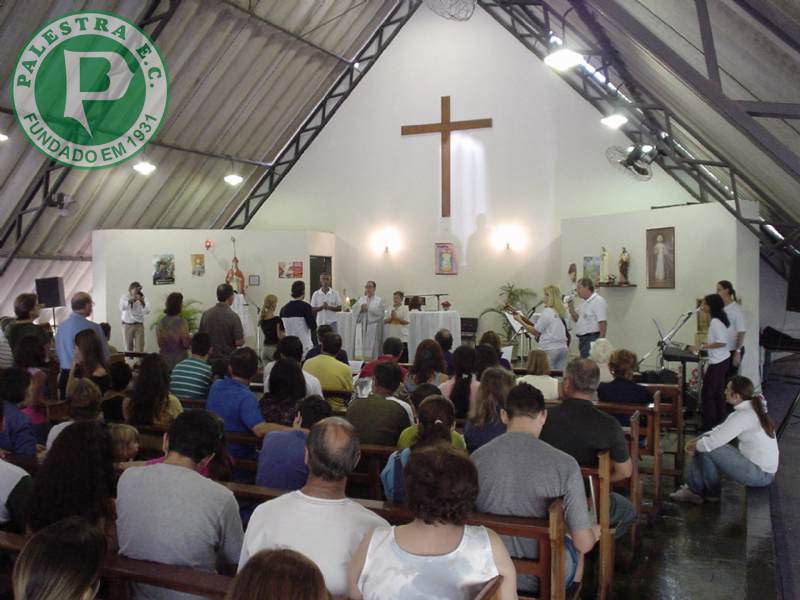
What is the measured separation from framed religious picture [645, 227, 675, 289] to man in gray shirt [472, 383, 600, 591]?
735 cm

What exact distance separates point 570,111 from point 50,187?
8.18 meters

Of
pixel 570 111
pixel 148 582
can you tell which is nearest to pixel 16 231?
pixel 570 111

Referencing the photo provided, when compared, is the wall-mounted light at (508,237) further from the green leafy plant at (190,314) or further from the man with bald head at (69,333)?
the man with bald head at (69,333)

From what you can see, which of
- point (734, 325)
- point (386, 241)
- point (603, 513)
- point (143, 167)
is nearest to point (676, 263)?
point (734, 325)

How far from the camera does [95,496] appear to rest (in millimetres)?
2273

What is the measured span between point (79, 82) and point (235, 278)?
3.87 meters

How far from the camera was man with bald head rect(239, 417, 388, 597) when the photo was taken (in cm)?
196

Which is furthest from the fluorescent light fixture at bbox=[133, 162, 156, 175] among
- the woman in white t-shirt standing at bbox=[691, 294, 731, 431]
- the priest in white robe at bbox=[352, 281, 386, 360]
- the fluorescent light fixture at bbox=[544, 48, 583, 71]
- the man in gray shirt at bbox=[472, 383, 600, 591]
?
the man in gray shirt at bbox=[472, 383, 600, 591]

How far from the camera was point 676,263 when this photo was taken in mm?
9000

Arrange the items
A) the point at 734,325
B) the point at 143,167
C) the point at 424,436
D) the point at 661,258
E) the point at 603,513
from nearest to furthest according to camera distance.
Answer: the point at 424,436 → the point at 603,513 → the point at 734,325 → the point at 661,258 → the point at 143,167

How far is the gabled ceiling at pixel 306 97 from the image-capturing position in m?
4.40

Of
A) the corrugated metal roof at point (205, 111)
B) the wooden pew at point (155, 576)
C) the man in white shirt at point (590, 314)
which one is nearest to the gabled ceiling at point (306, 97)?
the corrugated metal roof at point (205, 111)

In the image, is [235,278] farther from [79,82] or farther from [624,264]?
[624,264]

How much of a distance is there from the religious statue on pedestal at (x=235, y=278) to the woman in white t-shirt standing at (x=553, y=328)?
603 cm
